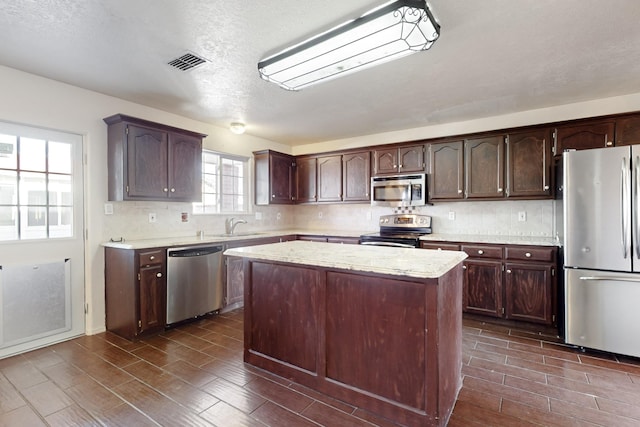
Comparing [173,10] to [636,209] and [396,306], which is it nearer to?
[396,306]

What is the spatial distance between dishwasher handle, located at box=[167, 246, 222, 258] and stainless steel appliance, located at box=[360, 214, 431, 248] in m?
1.93

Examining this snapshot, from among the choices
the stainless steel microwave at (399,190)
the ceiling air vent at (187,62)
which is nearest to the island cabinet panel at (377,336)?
the ceiling air vent at (187,62)

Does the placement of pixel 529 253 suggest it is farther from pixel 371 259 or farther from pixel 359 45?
pixel 359 45

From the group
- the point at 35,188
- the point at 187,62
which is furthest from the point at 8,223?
the point at 187,62

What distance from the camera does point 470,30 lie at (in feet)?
6.94

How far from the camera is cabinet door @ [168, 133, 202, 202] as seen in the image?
12.0 feet

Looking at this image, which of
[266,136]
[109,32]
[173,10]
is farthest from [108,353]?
[266,136]

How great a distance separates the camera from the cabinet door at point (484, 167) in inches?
147

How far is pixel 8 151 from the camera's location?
277 centimetres

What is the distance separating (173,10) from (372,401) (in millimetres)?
2664

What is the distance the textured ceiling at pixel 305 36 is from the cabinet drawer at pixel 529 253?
1.61 m

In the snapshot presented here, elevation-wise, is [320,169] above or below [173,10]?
below

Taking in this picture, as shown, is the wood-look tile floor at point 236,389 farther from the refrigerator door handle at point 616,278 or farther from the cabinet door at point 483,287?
the refrigerator door handle at point 616,278

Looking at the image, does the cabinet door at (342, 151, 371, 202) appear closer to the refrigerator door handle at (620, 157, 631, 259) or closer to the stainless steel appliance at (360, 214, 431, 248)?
the stainless steel appliance at (360, 214, 431, 248)
